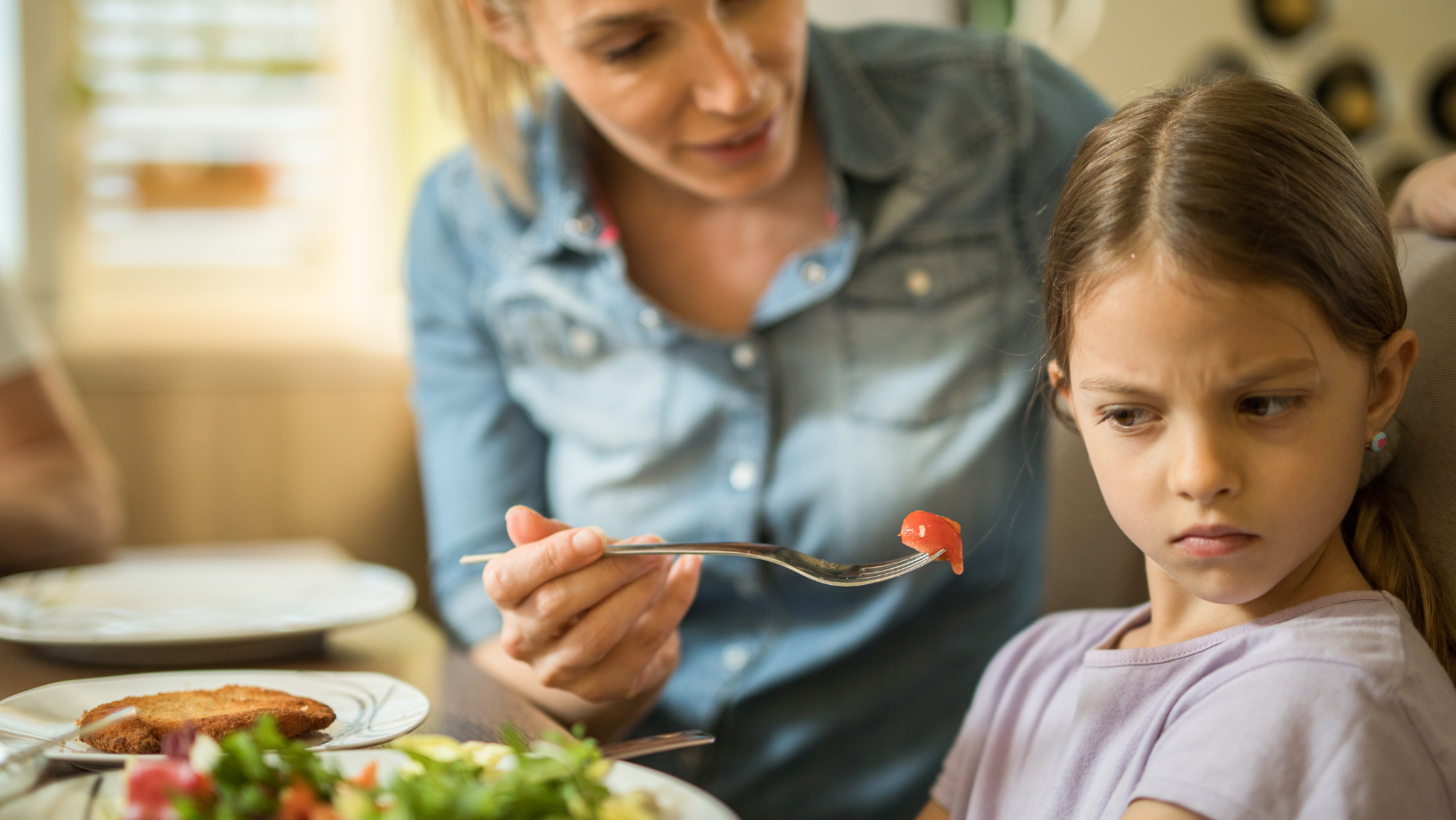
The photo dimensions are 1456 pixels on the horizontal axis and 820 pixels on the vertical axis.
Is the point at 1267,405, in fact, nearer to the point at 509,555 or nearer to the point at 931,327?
the point at 509,555

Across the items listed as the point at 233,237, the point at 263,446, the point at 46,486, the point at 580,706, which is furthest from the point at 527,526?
the point at 233,237

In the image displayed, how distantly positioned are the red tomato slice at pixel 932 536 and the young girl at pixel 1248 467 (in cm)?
11

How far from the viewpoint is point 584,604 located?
0.76 m

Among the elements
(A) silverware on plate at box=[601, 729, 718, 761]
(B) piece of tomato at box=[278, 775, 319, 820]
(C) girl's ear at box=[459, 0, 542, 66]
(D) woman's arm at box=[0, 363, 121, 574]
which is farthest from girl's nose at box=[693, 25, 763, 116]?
(D) woman's arm at box=[0, 363, 121, 574]

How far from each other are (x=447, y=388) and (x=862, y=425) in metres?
0.47

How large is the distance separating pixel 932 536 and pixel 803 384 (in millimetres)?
459

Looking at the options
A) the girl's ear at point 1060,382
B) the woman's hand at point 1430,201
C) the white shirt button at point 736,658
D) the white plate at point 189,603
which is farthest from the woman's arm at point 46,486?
the woman's hand at point 1430,201

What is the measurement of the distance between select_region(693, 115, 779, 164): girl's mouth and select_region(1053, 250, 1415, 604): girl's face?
46 cm

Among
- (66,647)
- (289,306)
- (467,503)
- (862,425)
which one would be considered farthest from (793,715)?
(289,306)

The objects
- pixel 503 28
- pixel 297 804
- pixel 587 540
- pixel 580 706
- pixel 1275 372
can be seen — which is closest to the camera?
pixel 297 804

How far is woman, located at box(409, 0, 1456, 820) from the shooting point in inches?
45.3

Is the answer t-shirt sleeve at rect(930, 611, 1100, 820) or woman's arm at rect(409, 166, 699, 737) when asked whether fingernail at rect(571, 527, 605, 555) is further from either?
t-shirt sleeve at rect(930, 611, 1100, 820)

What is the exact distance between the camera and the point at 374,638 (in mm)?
958

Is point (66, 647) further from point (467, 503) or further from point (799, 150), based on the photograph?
point (799, 150)
